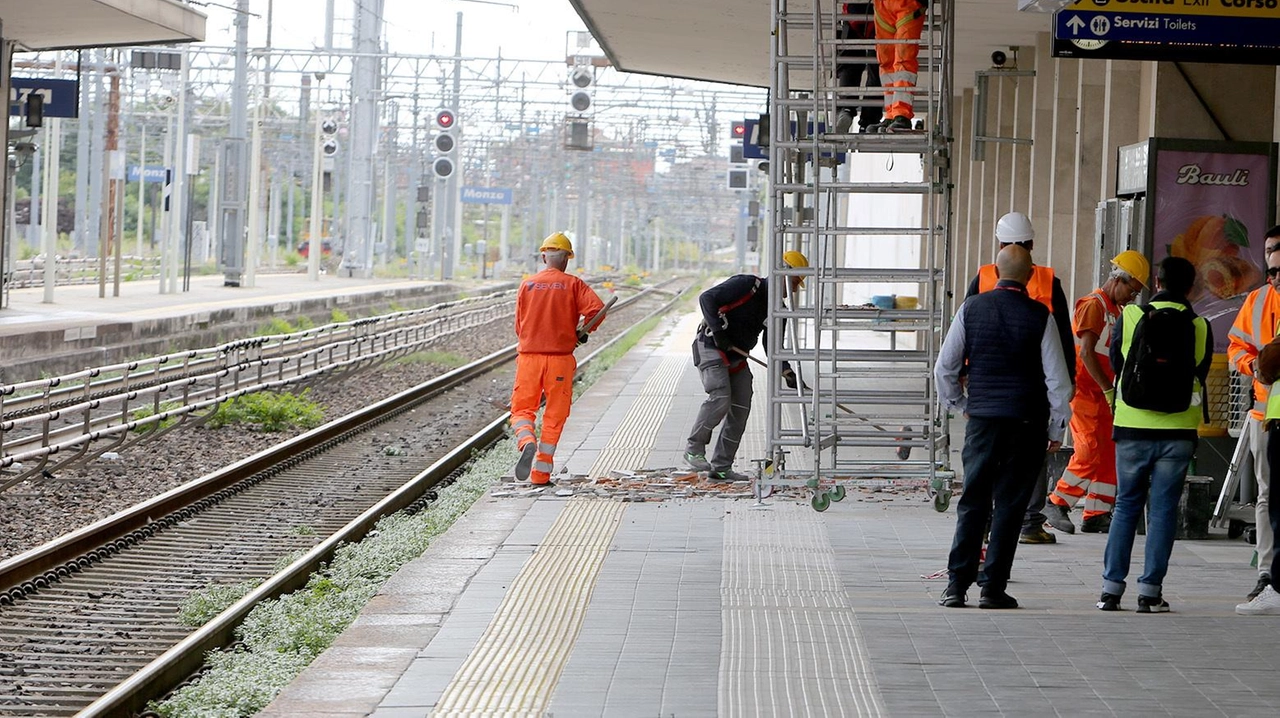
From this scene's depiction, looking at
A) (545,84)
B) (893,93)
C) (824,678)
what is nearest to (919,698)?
(824,678)

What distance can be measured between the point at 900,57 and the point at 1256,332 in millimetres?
3541

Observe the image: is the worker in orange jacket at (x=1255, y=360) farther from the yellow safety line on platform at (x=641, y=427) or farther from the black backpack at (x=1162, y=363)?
the yellow safety line on platform at (x=641, y=427)

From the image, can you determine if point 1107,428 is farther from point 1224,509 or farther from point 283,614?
point 283,614

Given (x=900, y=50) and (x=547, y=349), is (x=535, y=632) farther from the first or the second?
(x=900, y=50)

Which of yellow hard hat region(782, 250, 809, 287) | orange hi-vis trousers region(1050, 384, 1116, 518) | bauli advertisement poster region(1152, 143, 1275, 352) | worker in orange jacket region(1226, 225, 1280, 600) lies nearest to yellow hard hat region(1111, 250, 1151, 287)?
orange hi-vis trousers region(1050, 384, 1116, 518)

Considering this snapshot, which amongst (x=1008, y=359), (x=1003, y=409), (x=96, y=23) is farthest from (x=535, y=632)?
(x=96, y=23)

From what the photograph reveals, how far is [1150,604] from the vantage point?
752 centimetres

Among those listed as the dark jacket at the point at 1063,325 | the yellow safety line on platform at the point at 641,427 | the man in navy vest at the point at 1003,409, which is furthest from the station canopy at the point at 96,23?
the man in navy vest at the point at 1003,409

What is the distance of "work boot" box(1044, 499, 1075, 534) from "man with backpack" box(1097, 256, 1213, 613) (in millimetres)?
2473

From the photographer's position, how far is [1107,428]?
9.88m

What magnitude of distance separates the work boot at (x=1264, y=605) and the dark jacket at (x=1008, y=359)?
4.09 feet

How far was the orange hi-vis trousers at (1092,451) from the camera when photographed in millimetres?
9828

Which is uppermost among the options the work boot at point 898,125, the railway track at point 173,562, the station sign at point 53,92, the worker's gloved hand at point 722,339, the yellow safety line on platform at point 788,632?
the station sign at point 53,92

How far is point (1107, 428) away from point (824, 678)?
4.36 metres
